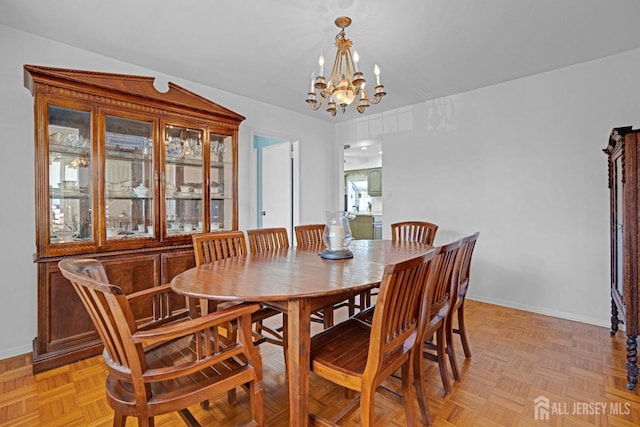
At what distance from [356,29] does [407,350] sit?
218 cm

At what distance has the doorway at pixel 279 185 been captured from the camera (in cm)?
455

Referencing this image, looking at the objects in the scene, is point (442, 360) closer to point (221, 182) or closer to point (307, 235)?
point (307, 235)

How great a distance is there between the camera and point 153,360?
1356 millimetres

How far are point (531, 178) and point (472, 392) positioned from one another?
236cm

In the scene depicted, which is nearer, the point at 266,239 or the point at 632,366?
the point at 632,366

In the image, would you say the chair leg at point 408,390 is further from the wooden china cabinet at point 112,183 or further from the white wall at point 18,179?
the white wall at point 18,179

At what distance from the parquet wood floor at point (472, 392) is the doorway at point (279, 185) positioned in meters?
2.36

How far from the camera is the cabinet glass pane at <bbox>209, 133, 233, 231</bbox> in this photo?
127 inches

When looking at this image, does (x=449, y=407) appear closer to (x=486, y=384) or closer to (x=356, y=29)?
(x=486, y=384)

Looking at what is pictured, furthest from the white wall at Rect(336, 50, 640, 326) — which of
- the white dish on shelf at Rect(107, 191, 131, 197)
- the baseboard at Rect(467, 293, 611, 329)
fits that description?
the white dish on shelf at Rect(107, 191, 131, 197)

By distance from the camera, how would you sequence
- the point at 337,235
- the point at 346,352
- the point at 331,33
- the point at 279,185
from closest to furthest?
the point at 346,352
the point at 337,235
the point at 331,33
the point at 279,185

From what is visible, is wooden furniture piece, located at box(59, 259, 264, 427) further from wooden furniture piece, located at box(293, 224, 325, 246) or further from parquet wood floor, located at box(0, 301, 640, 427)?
wooden furniture piece, located at box(293, 224, 325, 246)

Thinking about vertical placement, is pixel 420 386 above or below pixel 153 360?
below

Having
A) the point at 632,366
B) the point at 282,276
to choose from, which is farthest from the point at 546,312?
the point at 282,276
